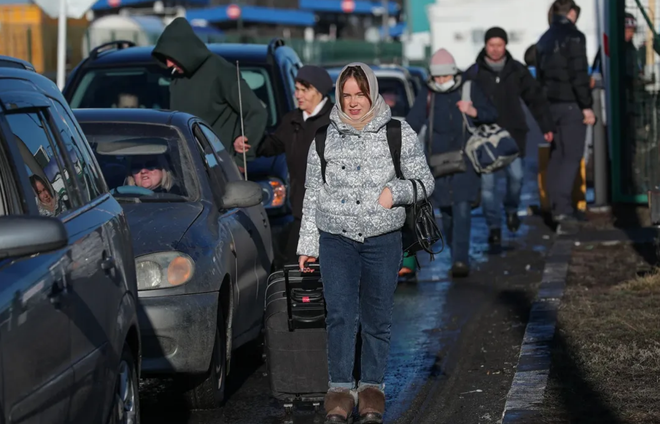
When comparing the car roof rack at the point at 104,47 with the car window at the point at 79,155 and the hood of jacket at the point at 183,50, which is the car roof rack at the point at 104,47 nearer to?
the hood of jacket at the point at 183,50

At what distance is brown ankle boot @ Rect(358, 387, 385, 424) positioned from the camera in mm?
6816

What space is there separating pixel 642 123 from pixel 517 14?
121ft

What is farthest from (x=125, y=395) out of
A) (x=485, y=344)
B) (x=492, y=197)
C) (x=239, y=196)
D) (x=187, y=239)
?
(x=492, y=197)

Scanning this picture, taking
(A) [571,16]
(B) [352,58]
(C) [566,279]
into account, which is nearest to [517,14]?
(B) [352,58]

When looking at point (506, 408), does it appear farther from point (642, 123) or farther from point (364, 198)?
point (642, 123)

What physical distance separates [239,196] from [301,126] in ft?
4.04

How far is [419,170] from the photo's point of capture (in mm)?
6797

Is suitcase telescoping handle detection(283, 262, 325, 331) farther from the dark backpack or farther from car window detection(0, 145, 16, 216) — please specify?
car window detection(0, 145, 16, 216)

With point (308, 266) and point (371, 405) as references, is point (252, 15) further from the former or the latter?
point (371, 405)

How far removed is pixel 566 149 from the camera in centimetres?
1450

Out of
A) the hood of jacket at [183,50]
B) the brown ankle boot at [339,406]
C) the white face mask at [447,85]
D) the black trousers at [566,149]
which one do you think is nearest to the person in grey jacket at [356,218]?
the brown ankle boot at [339,406]

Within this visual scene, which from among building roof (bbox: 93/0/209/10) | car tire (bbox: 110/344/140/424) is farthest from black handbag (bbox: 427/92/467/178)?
building roof (bbox: 93/0/209/10)

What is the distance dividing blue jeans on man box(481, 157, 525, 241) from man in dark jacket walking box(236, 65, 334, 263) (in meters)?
4.78

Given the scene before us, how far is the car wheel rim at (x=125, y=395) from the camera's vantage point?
5.41 m
